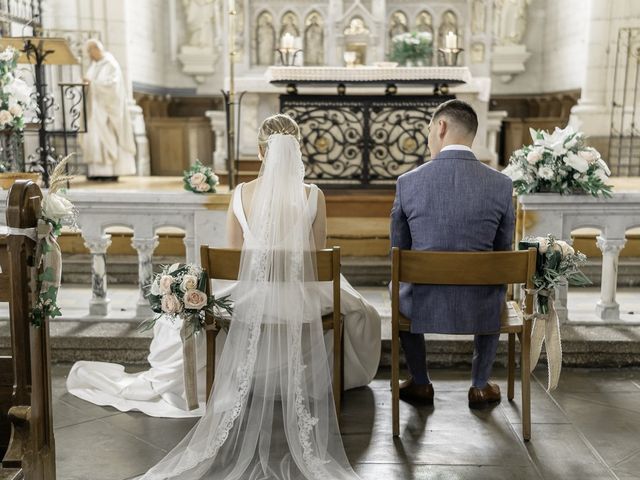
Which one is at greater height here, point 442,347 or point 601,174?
point 601,174

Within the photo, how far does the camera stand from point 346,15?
36.3 ft

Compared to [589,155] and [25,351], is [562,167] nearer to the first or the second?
[589,155]

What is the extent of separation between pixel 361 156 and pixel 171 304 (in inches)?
194

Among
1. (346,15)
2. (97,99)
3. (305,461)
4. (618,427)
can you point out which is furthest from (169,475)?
(346,15)

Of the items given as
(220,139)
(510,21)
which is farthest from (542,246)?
(510,21)

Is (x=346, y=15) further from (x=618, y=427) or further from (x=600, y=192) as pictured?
(x=618, y=427)

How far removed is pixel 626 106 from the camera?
1109 centimetres

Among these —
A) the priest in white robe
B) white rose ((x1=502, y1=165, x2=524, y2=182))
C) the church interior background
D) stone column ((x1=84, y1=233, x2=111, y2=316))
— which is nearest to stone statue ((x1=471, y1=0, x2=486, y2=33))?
the church interior background

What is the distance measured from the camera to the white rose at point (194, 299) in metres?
3.35

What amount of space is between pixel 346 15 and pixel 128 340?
775 cm

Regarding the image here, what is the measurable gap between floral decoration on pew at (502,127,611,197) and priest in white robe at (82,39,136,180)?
20.2 feet

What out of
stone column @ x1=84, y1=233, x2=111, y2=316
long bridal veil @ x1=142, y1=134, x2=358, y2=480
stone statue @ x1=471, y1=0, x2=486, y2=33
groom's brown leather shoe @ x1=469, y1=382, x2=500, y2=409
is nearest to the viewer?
long bridal veil @ x1=142, y1=134, x2=358, y2=480

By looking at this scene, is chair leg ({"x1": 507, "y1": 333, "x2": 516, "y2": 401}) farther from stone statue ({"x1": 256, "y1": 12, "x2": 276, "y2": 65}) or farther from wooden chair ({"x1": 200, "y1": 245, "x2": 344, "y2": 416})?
stone statue ({"x1": 256, "y1": 12, "x2": 276, "y2": 65})

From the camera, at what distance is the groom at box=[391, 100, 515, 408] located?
11.6 ft
